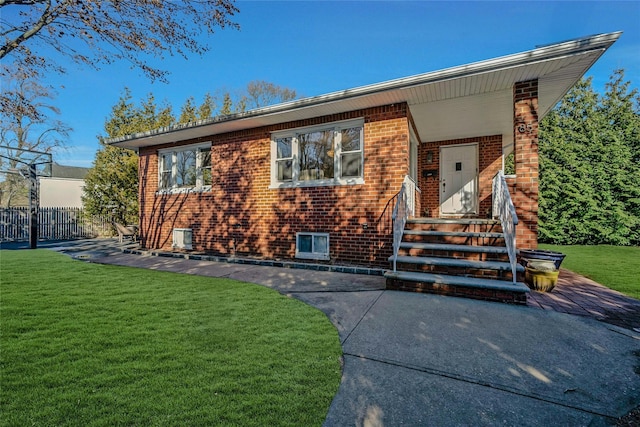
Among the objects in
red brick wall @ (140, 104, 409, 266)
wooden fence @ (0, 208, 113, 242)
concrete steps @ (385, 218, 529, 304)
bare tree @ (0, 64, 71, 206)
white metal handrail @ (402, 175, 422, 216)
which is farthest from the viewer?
wooden fence @ (0, 208, 113, 242)

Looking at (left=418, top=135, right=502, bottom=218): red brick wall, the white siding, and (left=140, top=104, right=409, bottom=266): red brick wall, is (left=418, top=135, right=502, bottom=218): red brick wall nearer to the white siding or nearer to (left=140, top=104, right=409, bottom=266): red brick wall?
(left=140, top=104, right=409, bottom=266): red brick wall

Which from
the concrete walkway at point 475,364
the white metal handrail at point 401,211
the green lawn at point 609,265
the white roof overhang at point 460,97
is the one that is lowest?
the concrete walkway at point 475,364

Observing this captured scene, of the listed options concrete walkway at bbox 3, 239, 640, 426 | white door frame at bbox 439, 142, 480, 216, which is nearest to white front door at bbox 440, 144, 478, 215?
white door frame at bbox 439, 142, 480, 216

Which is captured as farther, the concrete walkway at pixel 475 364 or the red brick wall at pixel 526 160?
the red brick wall at pixel 526 160

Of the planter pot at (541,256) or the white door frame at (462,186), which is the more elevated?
the white door frame at (462,186)

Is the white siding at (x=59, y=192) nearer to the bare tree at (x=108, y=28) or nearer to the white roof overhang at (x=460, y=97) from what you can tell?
the white roof overhang at (x=460, y=97)

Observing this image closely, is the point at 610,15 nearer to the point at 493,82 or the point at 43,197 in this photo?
the point at 493,82

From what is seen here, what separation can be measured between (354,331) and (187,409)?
184 centimetres

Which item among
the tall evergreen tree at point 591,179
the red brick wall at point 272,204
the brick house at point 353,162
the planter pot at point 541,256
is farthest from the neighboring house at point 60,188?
the tall evergreen tree at point 591,179

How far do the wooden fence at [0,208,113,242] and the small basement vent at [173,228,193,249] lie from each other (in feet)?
30.9

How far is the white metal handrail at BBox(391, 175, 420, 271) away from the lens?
202 inches

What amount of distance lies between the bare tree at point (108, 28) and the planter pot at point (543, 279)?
7824 millimetres

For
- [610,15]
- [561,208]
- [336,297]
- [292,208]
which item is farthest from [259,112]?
[561,208]

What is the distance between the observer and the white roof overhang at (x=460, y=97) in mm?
4562
